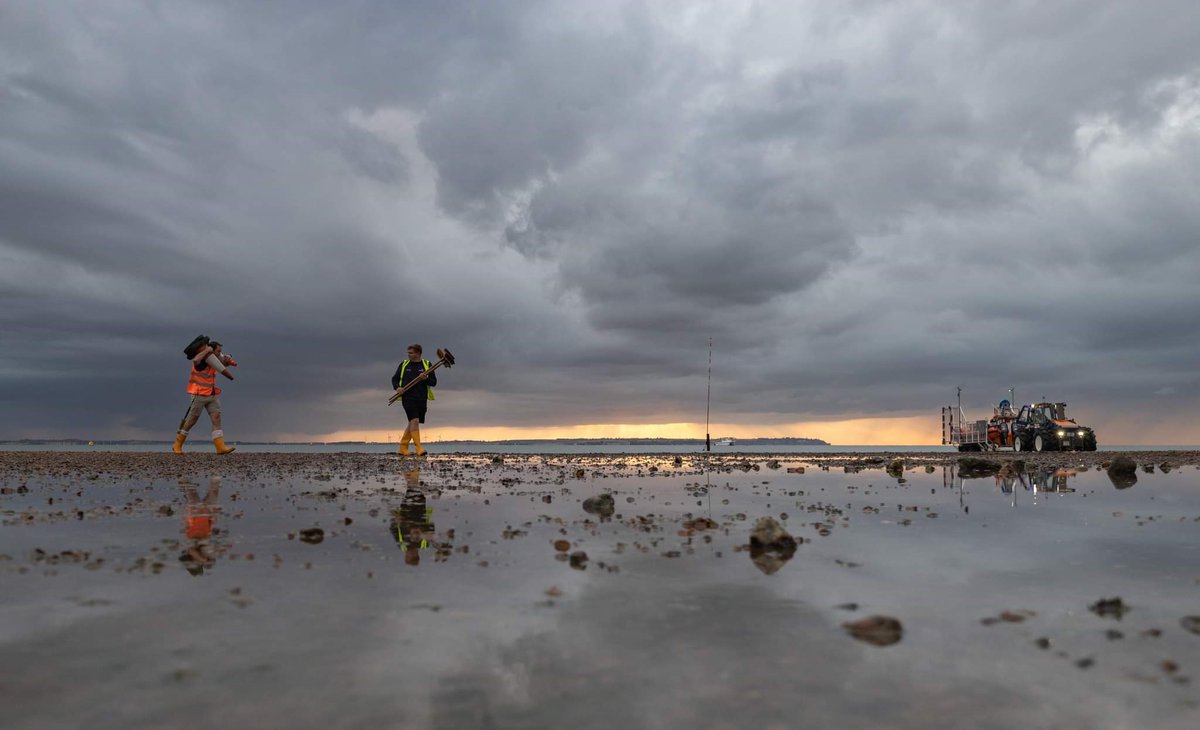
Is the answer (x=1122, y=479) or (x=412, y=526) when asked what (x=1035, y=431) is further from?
(x=412, y=526)

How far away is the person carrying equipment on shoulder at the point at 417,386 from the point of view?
26156 millimetres

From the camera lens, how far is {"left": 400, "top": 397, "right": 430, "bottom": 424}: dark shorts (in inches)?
1033

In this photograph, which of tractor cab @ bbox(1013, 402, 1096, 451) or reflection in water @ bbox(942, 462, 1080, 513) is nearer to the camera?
reflection in water @ bbox(942, 462, 1080, 513)

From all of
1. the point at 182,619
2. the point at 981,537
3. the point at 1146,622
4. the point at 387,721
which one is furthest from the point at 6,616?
the point at 981,537

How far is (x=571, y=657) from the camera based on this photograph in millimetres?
3777

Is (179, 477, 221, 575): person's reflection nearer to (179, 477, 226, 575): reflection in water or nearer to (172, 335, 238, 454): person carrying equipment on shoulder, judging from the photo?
(179, 477, 226, 575): reflection in water

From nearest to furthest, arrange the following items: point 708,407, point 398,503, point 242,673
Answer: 1. point 242,673
2. point 398,503
3. point 708,407

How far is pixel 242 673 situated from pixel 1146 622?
18.3 ft

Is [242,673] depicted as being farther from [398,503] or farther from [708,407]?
[708,407]

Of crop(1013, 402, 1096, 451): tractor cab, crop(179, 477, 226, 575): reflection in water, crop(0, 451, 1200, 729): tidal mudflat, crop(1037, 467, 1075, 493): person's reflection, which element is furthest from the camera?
crop(1013, 402, 1096, 451): tractor cab

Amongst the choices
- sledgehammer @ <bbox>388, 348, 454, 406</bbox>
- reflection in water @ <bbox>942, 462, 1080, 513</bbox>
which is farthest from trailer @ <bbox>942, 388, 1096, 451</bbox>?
sledgehammer @ <bbox>388, 348, 454, 406</bbox>

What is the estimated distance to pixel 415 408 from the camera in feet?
86.3

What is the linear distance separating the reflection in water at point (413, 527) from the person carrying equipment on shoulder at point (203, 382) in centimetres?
1719

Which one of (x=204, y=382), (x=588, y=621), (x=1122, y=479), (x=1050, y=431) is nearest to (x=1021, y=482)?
(x=1122, y=479)
